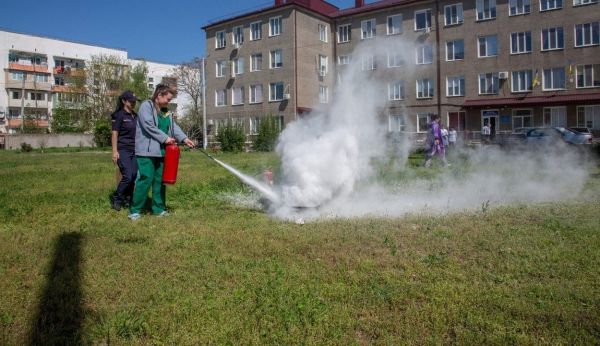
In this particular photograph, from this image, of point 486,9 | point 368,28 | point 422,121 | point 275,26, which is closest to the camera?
point 486,9

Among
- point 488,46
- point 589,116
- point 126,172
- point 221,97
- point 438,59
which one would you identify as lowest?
point 126,172

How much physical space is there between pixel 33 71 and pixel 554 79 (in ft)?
269

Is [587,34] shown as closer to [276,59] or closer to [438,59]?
[438,59]

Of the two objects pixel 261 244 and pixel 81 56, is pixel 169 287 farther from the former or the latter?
pixel 81 56

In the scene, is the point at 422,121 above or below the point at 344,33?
below

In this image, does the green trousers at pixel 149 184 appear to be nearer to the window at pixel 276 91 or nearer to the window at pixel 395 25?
the window at pixel 276 91

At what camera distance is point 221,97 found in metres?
49.6

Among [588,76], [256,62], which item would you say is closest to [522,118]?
[588,76]

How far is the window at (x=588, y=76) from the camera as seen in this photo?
113 feet

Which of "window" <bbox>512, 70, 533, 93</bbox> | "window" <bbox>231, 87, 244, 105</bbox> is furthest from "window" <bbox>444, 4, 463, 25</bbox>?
"window" <bbox>231, 87, 244, 105</bbox>

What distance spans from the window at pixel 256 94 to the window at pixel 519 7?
80.4 ft

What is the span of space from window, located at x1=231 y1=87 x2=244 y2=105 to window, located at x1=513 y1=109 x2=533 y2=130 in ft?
89.1

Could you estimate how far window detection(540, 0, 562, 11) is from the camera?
34.9 meters

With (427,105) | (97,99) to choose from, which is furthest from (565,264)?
(97,99)
